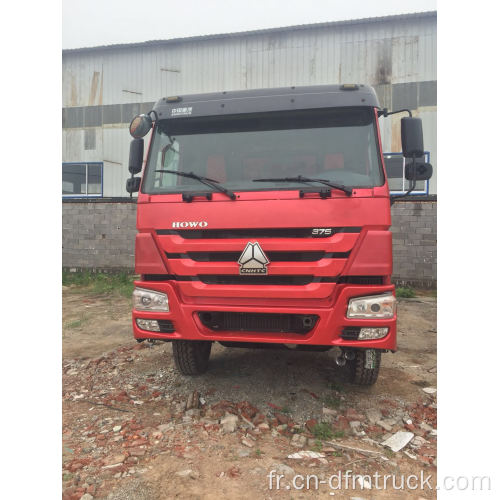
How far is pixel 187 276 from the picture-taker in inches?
126

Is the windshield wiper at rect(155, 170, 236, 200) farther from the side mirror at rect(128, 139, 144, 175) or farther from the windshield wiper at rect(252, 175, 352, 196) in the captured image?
the side mirror at rect(128, 139, 144, 175)

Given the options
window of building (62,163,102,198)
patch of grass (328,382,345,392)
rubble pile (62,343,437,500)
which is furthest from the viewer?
window of building (62,163,102,198)

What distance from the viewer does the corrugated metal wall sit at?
11.3 m

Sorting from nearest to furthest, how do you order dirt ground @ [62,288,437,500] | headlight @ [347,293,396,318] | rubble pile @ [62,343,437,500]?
dirt ground @ [62,288,437,500], rubble pile @ [62,343,437,500], headlight @ [347,293,396,318]

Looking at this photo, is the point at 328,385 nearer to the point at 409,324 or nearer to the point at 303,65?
the point at 409,324

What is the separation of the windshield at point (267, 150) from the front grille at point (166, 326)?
41.9 inches

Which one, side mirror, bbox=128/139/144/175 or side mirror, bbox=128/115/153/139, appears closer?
side mirror, bbox=128/115/153/139

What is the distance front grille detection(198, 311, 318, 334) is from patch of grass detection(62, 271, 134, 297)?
5.75 m

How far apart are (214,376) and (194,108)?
2.55m

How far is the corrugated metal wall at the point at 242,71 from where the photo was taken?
37.0 feet

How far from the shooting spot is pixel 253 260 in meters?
3.04

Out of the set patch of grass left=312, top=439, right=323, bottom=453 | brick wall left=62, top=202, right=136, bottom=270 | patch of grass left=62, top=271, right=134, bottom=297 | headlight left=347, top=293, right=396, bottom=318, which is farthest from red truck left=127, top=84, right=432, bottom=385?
brick wall left=62, top=202, right=136, bottom=270

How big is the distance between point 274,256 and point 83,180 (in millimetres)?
12061

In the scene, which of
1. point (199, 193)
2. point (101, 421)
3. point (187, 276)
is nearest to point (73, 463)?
point (101, 421)
